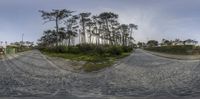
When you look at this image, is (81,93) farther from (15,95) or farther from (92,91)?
(15,95)

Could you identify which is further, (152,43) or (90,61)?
(152,43)

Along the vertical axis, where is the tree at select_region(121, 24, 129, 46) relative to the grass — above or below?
above

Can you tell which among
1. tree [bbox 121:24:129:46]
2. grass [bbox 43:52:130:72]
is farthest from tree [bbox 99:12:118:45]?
grass [bbox 43:52:130:72]

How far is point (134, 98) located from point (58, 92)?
230 centimetres

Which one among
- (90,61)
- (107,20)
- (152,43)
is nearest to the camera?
(90,61)

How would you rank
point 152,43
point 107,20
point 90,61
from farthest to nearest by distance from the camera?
point 152,43
point 107,20
point 90,61

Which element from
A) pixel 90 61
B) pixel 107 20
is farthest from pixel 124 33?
pixel 90 61

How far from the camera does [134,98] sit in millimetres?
8781

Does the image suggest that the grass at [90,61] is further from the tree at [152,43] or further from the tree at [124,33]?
the tree at [152,43]

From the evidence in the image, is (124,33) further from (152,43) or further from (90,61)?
(90,61)

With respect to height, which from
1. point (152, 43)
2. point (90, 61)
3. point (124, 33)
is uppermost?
point (124, 33)

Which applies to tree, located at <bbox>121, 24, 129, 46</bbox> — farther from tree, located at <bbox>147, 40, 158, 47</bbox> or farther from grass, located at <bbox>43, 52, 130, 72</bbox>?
grass, located at <bbox>43, 52, 130, 72</bbox>

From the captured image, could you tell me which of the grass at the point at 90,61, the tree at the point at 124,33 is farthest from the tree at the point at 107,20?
the grass at the point at 90,61

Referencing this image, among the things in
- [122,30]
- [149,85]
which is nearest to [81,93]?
[149,85]
